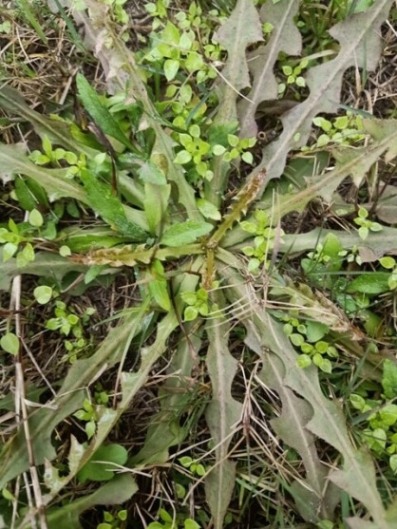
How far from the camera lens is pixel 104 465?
182cm

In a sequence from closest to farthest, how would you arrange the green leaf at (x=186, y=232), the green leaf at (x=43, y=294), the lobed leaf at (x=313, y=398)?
the lobed leaf at (x=313, y=398)
the green leaf at (x=186, y=232)
the green leaf at (x=43, y=294)

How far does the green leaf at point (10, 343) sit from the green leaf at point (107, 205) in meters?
0.41

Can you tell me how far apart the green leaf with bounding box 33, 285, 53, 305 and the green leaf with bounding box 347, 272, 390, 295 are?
829 mm

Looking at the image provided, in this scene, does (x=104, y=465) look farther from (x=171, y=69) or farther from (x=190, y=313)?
(x=171, y=69)

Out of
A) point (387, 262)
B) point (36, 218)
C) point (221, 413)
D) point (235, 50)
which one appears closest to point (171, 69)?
point (235, 50)

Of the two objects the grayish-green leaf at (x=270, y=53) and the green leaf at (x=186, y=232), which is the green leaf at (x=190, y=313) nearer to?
the green leaf at (x=186, y=232)

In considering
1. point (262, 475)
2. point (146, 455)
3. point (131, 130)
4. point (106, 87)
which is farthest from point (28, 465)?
point (106, 87)

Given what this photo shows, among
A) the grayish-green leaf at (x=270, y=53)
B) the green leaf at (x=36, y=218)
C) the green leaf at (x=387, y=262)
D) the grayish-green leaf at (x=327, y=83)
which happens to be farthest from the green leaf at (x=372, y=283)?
the green leaf at (x=36, y=218)

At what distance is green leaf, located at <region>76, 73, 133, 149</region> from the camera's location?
72.5 inches

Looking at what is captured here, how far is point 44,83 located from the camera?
6.81 ft

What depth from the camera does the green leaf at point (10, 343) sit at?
1879 millimetres

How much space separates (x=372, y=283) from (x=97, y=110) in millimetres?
867

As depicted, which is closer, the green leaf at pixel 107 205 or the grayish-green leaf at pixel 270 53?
the green leaf at pixel 107 205

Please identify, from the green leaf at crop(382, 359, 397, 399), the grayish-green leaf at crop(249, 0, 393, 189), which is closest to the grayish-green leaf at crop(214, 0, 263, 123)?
the grayish-green leaf at crop(249, 0, 393, 189)
